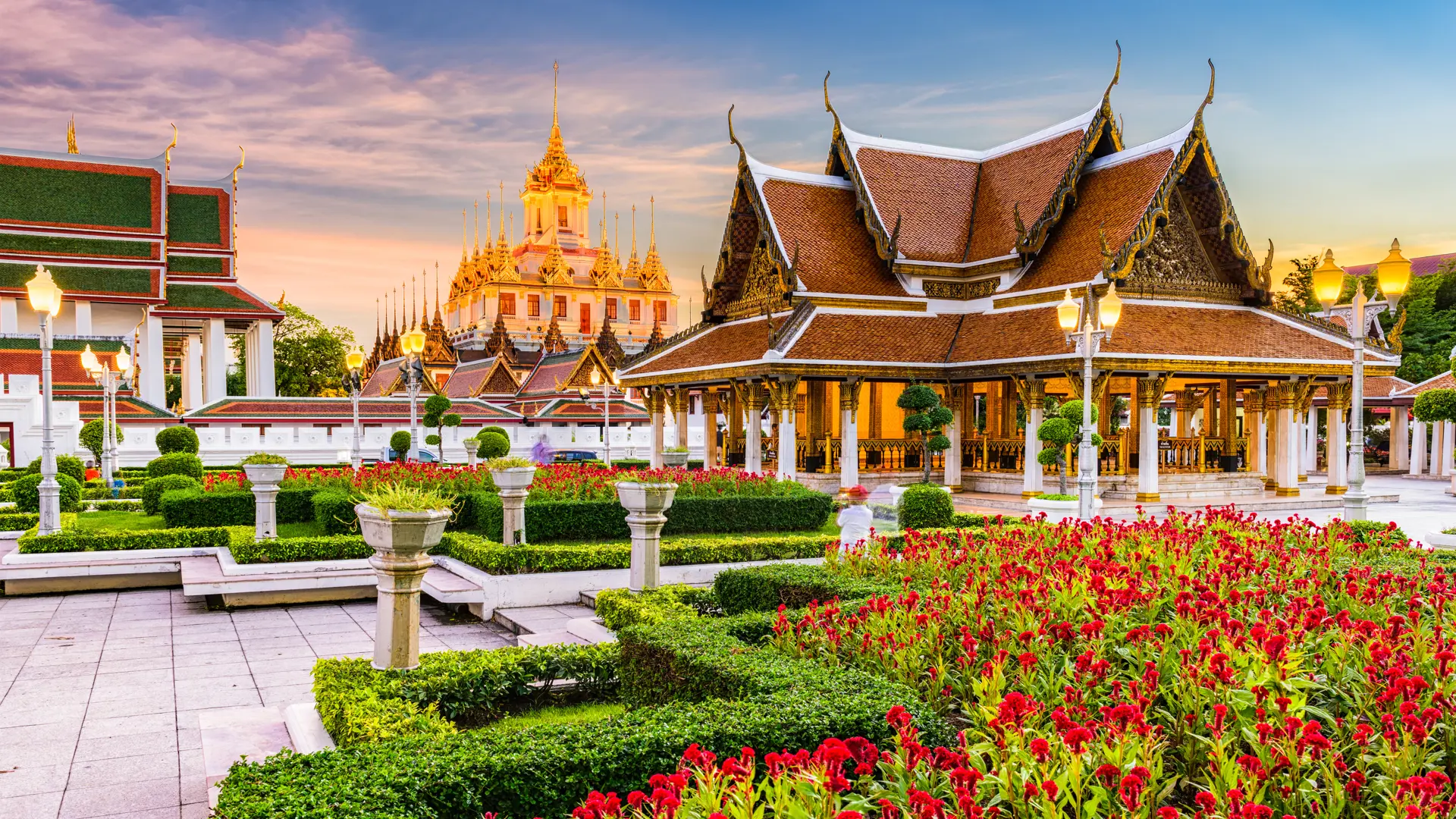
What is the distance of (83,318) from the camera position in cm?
3797

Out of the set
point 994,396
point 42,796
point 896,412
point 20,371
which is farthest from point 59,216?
point 42,796

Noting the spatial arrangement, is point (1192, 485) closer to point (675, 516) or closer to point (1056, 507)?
point (1056, 507)

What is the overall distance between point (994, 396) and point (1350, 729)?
20193 millimetres

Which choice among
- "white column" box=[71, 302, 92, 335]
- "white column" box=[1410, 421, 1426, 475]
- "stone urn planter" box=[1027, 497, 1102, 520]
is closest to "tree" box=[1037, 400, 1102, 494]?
"stone urn planter" box=[1027, 497, 1102, 520]

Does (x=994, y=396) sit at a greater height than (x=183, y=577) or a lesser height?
greater

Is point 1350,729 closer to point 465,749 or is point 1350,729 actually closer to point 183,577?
point 465,749

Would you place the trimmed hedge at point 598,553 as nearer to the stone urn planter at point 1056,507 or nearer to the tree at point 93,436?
the stone urn planter at point 1056,507

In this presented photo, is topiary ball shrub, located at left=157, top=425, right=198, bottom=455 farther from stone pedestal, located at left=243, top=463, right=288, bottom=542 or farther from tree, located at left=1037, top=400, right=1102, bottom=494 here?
tree, located at left=1037, top=400, right=1102, bottom=494

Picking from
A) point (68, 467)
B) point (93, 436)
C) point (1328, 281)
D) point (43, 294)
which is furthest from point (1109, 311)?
point (93, 436)

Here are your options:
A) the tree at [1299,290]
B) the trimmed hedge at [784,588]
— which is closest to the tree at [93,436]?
the trimmed hedge at [784,588]

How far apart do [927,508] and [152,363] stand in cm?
3371

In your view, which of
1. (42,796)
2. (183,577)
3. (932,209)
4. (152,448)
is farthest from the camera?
(152,448)

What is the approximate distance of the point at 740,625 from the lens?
7.07 metres

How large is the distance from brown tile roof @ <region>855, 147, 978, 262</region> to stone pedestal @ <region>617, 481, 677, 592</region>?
16645 mm
